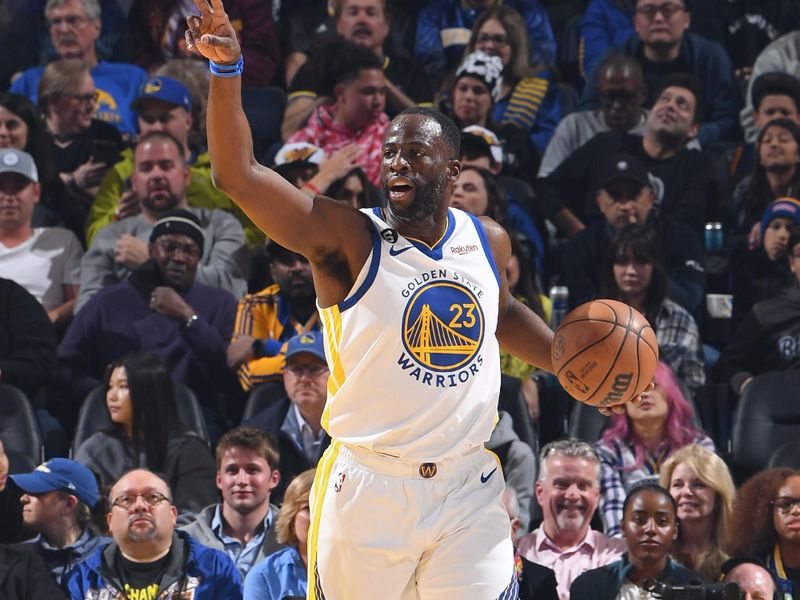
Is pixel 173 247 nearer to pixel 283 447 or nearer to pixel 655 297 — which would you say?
pixel 283 447

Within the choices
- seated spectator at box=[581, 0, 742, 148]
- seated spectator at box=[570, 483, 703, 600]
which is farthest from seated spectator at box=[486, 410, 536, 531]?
seated spectator at box=[581, 0, 742, 148]

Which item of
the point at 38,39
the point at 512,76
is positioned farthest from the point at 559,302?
the point at 38,39

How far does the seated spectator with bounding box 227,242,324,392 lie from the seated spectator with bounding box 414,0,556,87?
3313 millimetres

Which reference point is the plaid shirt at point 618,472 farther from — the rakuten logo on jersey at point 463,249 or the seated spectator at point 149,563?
the rakuten logo on jersey at point 463,249

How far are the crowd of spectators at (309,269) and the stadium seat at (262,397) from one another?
16mm

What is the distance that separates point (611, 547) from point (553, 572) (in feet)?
1.75

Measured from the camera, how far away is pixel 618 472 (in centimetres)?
723

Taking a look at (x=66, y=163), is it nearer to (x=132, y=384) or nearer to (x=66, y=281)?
(x=66, y=281)

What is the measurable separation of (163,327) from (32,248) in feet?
3.79

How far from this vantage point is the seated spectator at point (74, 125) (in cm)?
933

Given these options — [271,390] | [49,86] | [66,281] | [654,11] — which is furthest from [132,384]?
[654,11]

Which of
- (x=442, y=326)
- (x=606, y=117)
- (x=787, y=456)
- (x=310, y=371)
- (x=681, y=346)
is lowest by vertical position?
(x=787, y=456)

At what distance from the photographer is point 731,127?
408 inches

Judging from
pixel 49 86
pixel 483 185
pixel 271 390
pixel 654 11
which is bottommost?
pixel 271 390
